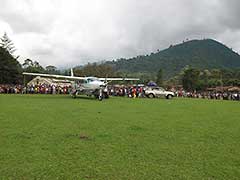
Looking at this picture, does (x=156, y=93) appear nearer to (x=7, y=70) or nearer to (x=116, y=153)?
(x=116, y=153)

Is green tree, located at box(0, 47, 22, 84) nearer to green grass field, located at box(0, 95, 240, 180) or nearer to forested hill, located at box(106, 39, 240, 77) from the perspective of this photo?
green grass field, located at box(0, 95, 240, 180)

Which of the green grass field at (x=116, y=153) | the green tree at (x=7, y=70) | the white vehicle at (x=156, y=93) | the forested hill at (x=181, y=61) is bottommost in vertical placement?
the green grass field at (x=116, y=153)

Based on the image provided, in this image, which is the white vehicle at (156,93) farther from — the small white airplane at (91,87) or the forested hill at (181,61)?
the forested hill at (181,61)

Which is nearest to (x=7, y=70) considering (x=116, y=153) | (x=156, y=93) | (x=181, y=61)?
(x=156, y=93)

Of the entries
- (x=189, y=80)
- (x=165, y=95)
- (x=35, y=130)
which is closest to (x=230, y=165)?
→ (x=35, y=130)

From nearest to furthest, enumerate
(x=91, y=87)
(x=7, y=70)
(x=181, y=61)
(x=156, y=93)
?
(x=91, y=87) < (x=156, y=93) < (x=7, y=70) < (x=181, y=61)

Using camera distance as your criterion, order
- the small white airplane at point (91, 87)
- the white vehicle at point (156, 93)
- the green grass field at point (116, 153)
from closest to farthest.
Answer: the green grass field at point (116, 153), the small white airplane at point (91, 87), the white vehicle at point (156, 93)

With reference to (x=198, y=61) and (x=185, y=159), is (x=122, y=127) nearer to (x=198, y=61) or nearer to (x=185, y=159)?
(x=185, y=159)

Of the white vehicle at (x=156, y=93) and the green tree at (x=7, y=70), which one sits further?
the green tree at (x=7, y=70)

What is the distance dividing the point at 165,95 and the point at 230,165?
3098cm

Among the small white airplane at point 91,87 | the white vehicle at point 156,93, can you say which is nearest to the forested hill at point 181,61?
the white vehicle at point 156,93

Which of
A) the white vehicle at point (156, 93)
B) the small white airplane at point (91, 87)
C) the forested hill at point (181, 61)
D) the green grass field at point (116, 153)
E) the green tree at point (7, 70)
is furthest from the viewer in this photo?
the forested hill at point (181, 61)

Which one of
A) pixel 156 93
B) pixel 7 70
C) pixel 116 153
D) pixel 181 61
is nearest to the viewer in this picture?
pixel 116 153

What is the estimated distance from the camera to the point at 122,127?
10859 mm
